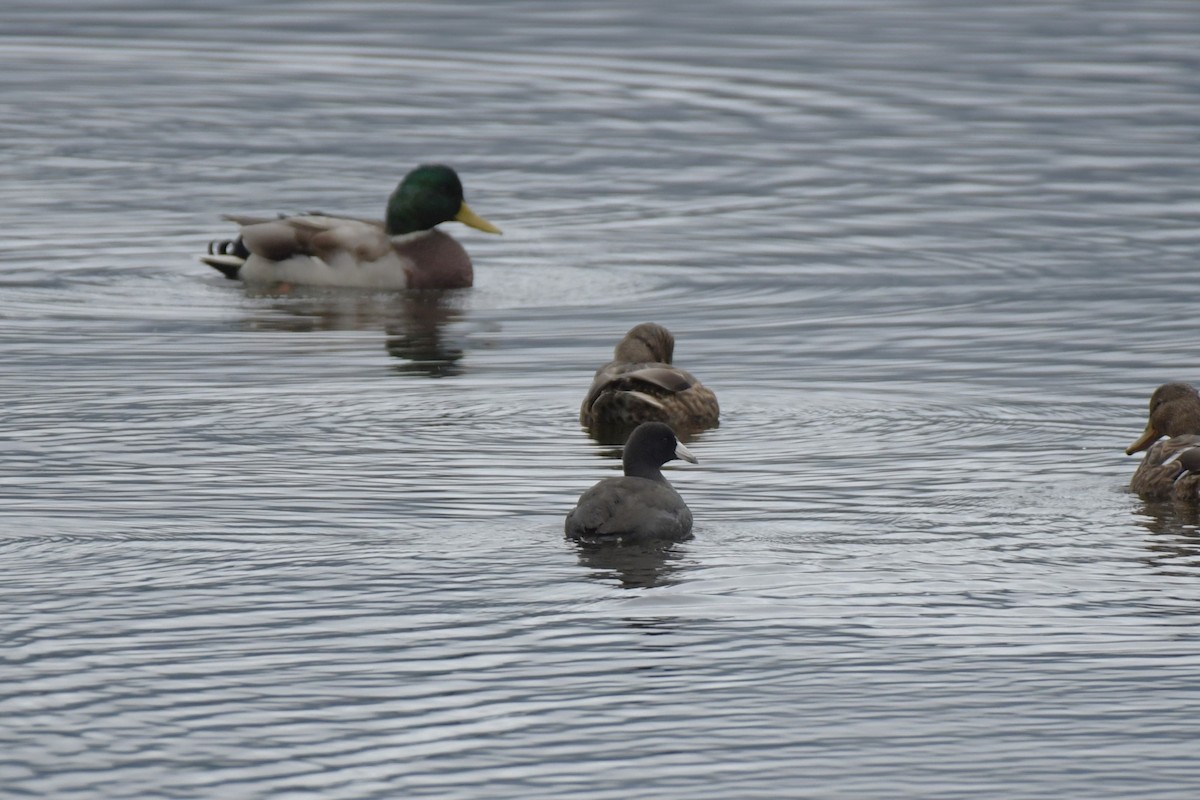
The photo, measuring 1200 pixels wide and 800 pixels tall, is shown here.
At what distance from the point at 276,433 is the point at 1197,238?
36.4ft

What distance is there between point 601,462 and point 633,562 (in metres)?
2.61

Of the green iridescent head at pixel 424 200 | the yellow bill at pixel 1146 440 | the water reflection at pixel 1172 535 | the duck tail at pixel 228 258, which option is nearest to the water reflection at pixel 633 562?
the water reflection at pixel 1172 535

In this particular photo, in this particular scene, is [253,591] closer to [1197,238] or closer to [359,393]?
[359,393]

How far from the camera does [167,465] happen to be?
13.4 meters

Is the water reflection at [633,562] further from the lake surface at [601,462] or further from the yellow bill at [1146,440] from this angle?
the yellow bill at [1146,440]

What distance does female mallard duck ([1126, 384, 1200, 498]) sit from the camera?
12.3 metres

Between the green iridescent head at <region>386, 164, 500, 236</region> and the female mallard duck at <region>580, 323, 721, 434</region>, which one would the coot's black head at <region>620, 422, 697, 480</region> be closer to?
the female mallard duck at <region>580, 323, 721, 434</region>

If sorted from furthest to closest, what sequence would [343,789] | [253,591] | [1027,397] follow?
[1027,397] < [253,591] < [343,789]

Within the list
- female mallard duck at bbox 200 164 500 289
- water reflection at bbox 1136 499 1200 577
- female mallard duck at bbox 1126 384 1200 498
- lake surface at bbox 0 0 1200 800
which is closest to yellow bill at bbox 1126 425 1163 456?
female mallard duck at bbox 1126 384 1200 498

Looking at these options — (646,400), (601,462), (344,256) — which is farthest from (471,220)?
(601,462)

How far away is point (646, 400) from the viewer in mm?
14727

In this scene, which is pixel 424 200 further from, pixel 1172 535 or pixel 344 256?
pixel 1172 535

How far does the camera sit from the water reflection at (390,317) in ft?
58.2

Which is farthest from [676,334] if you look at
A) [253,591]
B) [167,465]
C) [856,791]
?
[856,791]
